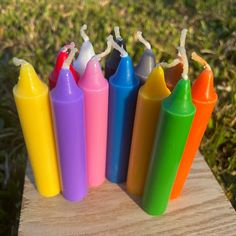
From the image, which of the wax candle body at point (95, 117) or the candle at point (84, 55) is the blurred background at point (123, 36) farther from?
the candle at point (84, 55)

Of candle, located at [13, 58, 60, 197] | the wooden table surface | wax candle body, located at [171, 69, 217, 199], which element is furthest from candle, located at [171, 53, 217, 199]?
candle, located at [13, 58, 60, 197]

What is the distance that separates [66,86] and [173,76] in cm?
19

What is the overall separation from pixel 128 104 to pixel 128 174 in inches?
6.6

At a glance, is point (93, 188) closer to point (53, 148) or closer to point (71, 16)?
point (53, 148)

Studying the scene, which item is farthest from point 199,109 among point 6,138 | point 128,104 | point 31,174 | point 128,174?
point 6,138

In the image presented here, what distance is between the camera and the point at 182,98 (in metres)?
0.51

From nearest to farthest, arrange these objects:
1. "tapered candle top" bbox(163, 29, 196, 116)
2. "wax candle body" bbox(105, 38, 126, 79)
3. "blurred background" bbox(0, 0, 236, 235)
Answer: "tapered candle top" bbox(163, 29, 196, 116) → "wax candle body" bbox(105, 38, 126, 79) → "blurred background" bbox(0, 0, 236, 235)

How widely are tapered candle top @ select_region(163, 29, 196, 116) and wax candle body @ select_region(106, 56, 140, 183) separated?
0.28 ft

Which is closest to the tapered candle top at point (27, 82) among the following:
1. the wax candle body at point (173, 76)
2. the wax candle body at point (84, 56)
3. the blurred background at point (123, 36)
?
the wax candle body at point (84, 56)

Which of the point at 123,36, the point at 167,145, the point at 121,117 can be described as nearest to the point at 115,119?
the point at 121,117

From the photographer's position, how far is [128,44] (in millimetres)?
1355

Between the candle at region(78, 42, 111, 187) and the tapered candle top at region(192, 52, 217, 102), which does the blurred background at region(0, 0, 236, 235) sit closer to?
the candle at region(78, 42, 111, 187)

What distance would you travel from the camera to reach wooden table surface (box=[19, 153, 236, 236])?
65 centimetres

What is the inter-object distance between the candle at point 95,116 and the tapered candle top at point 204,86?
0.14m
